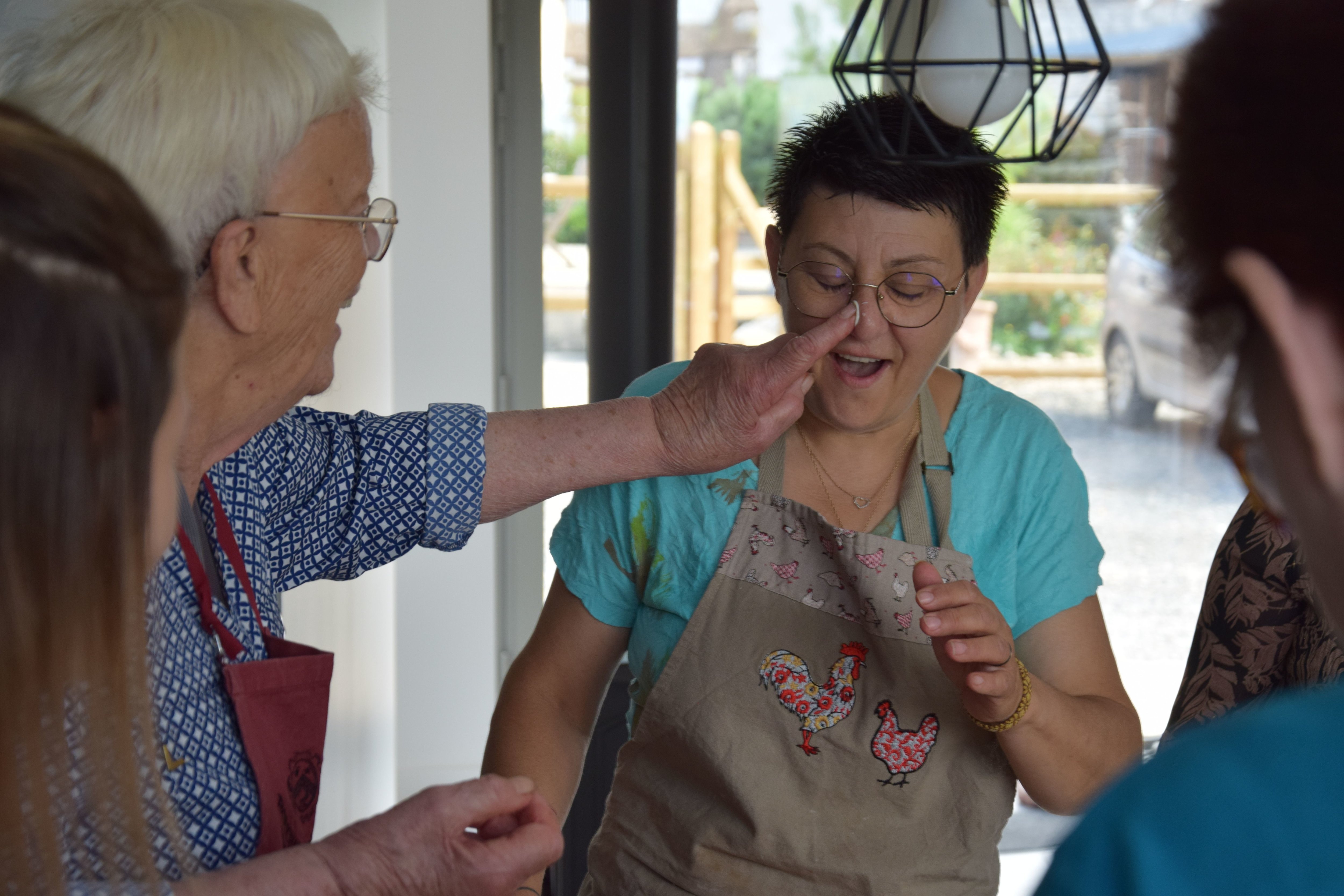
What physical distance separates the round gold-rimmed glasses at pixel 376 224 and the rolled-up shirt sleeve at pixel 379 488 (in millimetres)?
228

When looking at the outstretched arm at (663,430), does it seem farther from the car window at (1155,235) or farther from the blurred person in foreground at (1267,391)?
the blurred person in foreground at (1267,391)

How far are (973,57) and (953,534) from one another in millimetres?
→ 664

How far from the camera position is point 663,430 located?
1.49m

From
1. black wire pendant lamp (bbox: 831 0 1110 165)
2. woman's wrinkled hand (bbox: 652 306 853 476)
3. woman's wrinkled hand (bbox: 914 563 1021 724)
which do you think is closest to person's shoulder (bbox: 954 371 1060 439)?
woman's wrinkled hand (bbox: 652 306 853 476)

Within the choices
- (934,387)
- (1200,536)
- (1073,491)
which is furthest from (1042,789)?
(1200,536)

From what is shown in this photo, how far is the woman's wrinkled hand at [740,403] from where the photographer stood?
1.46 meters

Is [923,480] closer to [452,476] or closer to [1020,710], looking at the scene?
[1020,710]

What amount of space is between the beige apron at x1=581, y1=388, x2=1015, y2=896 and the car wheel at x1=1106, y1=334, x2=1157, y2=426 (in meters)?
2.09

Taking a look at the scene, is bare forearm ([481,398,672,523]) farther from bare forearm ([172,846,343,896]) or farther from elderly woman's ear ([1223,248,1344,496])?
elderly woman's ear ([1223,248,1344,496])

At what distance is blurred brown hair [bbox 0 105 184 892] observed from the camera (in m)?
0.67

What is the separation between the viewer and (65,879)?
0.83 meters

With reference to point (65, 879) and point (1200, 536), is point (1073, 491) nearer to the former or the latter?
point (65, 879)

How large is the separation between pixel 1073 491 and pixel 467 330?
167 centimetres

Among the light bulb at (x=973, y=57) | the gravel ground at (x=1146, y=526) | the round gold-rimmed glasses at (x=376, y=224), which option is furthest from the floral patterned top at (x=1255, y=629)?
the gravel ground at (x=1146, y=526)
